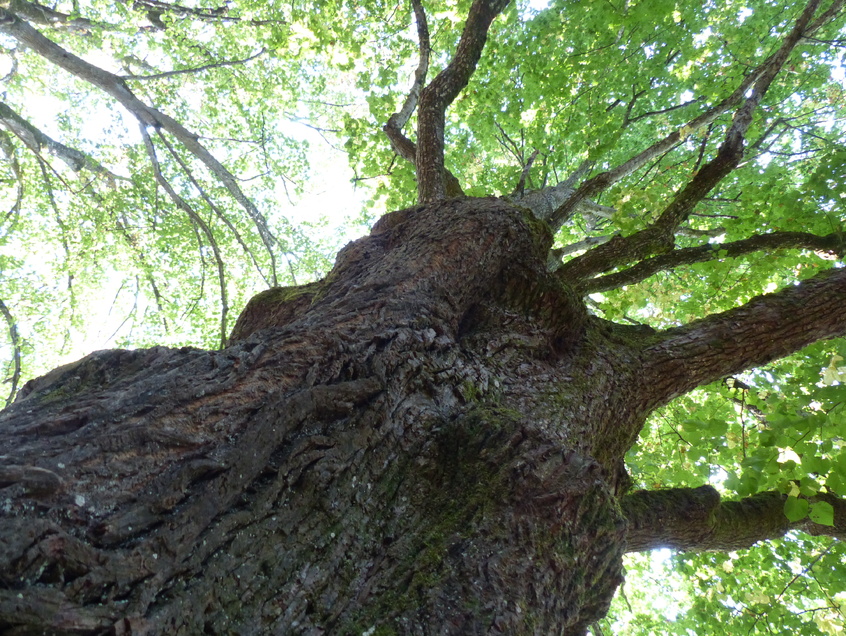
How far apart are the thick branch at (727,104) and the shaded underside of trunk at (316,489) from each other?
2.66m

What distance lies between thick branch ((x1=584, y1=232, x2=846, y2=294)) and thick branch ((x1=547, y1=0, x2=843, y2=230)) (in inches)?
36.8

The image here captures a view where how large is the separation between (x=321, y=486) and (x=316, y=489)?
2cm

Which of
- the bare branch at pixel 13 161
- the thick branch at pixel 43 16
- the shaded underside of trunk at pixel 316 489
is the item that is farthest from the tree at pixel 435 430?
the bare branch at pixel 13 161

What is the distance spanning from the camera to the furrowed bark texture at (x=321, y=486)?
3.59 feet

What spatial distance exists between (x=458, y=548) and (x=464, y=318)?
56.3 inches

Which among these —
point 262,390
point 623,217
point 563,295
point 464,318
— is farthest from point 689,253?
point 262,390

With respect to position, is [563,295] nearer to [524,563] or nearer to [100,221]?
[524,563]

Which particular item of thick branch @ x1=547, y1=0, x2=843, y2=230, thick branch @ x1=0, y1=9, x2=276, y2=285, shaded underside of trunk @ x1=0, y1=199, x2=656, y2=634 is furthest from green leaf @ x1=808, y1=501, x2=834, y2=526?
thick branch @ x1=0, y1=9, x2=276, y2=285

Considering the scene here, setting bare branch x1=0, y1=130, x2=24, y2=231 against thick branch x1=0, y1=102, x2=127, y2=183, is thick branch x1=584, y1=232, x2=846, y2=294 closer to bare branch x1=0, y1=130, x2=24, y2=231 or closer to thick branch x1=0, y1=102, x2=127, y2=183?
thick branch x1=0, y1=102, x2=127, y2=183

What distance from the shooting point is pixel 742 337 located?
2.95m

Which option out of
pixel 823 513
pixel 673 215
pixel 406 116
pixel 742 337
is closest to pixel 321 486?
pixel 742 337

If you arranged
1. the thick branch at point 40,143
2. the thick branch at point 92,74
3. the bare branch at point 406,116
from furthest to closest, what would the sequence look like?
the thick branch at point 40,143, the thick branch at point 92,74, the bare branch at point 406,116

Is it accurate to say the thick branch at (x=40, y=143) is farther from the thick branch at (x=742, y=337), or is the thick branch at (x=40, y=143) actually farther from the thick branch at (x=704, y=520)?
the thick branch at (x=704, y=520)

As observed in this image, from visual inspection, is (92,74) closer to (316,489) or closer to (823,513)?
(316,489)
